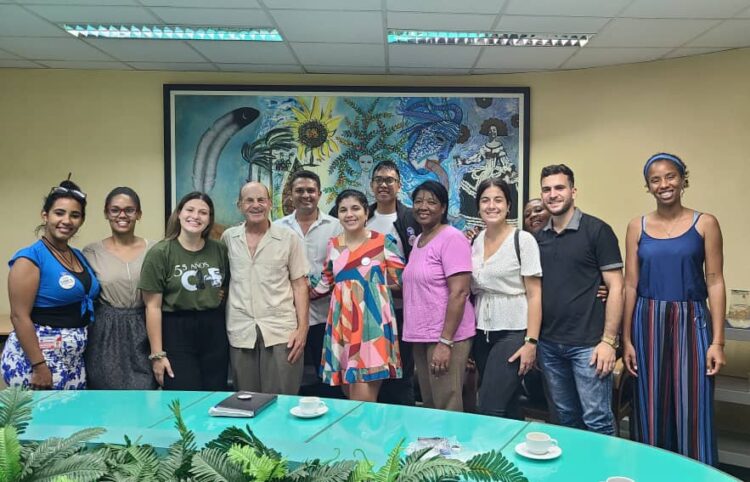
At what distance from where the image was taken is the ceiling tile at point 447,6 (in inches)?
115

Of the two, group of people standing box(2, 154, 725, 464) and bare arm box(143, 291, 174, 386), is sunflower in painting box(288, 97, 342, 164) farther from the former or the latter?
bare arm box(143, 291, 174, 386)

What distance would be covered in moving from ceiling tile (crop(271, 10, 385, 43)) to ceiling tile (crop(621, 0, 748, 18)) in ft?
4.52

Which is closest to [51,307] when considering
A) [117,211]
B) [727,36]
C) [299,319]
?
[117,211]

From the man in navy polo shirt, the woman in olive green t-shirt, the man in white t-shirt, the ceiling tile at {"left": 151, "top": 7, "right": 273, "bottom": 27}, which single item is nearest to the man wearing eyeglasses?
the man in white t-shirt

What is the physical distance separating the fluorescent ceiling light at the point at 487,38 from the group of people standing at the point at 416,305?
4.22 feet

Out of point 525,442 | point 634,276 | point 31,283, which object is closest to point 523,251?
point 634,276

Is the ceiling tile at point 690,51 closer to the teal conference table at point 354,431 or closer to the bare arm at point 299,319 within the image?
the bare arm at point 299,319

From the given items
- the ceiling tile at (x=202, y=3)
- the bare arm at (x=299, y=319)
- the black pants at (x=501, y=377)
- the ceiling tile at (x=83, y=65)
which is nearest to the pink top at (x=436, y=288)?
the black pants at (x=501, y=377)

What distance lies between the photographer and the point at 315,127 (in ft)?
14.5

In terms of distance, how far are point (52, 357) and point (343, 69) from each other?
2.79 meters

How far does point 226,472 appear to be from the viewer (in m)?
1.07

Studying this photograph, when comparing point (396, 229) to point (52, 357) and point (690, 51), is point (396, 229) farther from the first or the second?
point (690, 51)

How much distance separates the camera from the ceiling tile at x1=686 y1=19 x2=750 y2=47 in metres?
3.28

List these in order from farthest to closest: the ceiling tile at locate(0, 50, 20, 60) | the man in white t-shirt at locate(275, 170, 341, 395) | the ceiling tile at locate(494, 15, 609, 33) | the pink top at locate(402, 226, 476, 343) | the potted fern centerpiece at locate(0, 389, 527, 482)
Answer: the ceiling tile at locate(0, 50, 20, 60)
the ceiling tile at locate(494, 15, 609, 33)
the man in white t-shirt at locate(275, 170, 341, 395)
the pink top at locate(402, 226, 476, 343)
the potted fern centerpiece at locate(0, 389, 527, 482)
